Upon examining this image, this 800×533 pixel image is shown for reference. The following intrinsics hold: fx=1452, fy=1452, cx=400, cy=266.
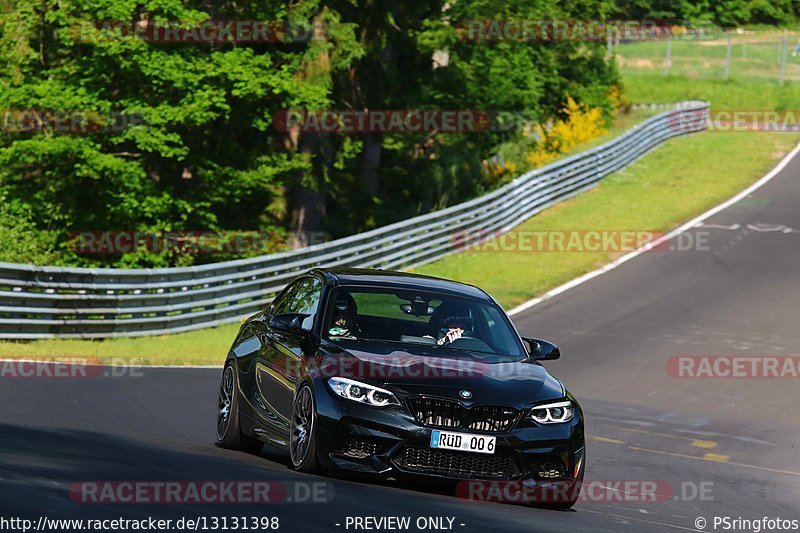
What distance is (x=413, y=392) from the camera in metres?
9.61

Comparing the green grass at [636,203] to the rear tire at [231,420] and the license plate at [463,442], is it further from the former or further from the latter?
the license plate at [463,442]

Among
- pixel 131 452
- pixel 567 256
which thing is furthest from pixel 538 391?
pixel 567 256

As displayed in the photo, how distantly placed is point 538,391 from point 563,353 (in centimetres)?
1139

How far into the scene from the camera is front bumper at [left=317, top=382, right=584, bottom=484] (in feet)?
31.3

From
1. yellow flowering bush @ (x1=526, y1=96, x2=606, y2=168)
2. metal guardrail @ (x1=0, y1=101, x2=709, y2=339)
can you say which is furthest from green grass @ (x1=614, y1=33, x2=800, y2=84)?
metal guardrail @ (x1=0, y1=101, x2=709, y2=339)

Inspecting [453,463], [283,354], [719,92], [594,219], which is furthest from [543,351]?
[719,92]

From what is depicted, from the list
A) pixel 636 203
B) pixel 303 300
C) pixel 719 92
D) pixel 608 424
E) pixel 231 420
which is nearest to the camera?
pixel 303 300

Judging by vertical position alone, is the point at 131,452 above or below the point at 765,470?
above

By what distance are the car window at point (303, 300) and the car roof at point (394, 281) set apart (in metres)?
0.13

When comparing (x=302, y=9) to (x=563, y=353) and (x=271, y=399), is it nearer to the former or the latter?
(x=563, y=353)

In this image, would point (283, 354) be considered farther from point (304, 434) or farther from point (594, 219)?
point (594, 219)

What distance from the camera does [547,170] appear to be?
37406mm

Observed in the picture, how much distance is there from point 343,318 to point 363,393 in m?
1.26

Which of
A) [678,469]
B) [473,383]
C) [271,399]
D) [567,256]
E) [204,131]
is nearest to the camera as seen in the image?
[473,383]
